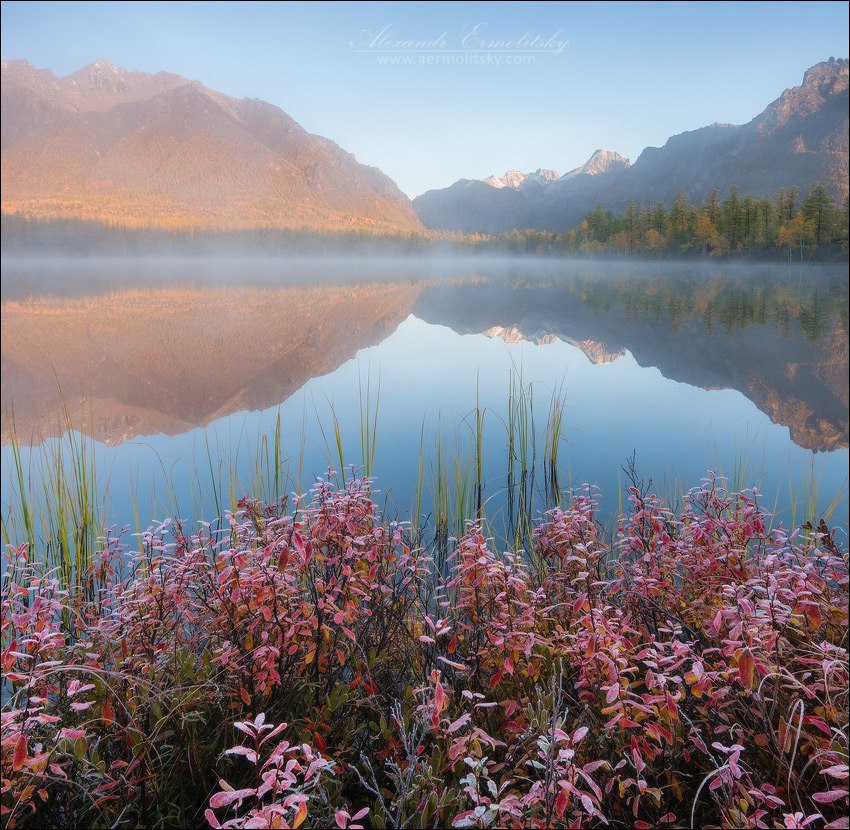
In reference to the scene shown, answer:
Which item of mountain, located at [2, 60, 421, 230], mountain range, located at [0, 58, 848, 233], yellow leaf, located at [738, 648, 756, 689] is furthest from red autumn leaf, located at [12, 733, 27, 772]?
mountain, located at [2, 60, 421, 230]

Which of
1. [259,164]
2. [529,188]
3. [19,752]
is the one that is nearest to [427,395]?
[529,188]

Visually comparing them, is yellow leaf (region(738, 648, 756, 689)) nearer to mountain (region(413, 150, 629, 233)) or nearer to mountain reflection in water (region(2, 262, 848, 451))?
mountain reflection in water (region(2, 262, 848, 451))

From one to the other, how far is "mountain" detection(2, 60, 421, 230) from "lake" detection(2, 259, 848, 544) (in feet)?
11.5

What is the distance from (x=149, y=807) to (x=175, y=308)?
1626 cm

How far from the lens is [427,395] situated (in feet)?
20.7

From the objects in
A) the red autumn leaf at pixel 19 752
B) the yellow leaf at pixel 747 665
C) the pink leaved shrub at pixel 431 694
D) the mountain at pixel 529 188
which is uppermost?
the mountain at pixel 529 188

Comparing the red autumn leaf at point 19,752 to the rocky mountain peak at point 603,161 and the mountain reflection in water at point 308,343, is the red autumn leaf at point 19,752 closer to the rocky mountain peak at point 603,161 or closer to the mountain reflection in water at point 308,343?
the mountain reflection in water at point 308,343

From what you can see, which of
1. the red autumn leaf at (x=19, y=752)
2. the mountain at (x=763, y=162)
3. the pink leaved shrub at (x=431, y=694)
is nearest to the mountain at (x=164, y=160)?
the pink leaved shrub at (x=431, y=694)

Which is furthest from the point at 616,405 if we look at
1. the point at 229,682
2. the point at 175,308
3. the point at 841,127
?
the point at 841,127

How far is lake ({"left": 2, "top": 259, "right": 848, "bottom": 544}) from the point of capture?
14.0ft

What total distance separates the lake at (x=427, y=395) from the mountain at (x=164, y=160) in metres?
3.52

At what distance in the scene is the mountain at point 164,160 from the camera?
15484 millimetres

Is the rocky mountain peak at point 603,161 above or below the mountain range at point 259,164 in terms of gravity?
below

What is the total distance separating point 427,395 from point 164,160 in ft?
113
